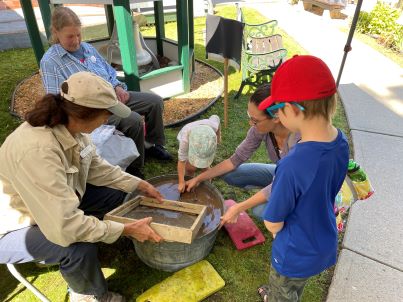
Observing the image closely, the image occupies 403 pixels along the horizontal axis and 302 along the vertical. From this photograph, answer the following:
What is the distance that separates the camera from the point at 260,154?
3842 millimetres

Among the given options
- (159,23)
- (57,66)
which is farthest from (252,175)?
(159,23)

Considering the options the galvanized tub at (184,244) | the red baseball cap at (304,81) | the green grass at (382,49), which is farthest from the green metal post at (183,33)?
the green grass at (382,49)

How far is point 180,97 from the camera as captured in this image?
16.4 ft

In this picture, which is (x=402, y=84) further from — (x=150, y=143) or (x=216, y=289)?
(x=216, y=289)

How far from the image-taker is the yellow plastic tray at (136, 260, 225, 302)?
7.18ft

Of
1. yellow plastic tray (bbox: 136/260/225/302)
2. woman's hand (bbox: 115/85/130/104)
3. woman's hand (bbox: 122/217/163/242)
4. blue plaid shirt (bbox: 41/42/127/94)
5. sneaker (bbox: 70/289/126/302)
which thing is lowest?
yellow plastic tray (bbox: 136/260/225/302)

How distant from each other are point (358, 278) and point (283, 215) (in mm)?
1397

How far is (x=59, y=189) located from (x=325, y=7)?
11.0m

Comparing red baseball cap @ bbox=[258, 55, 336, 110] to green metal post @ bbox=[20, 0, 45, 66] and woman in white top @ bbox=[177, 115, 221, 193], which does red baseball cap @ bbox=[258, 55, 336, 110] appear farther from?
green metal post @ bbox=[20, 0, 45, 66]

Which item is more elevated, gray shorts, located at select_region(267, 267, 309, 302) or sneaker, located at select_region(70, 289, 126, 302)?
gray shorts, located at select_region(267, 267, 309, 302)

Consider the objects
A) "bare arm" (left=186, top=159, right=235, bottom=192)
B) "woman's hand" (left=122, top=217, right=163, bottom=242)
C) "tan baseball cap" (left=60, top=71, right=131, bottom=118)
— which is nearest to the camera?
"tan baseball cap" (left=60, top=71, right=131, bottom=118)

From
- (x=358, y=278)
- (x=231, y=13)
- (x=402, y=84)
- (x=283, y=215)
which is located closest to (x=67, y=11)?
(x=283, y=215)

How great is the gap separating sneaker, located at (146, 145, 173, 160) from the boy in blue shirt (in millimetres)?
2144

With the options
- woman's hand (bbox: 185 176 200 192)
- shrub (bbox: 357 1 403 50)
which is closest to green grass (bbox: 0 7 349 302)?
woman's hand (bbox: 185 176 200 192)
